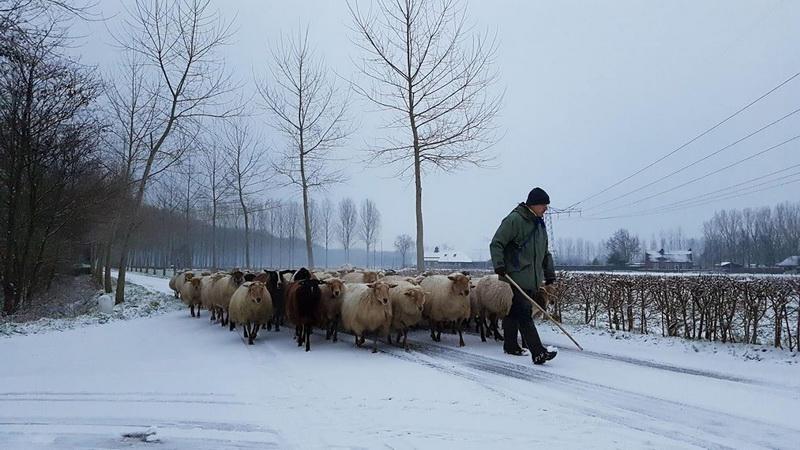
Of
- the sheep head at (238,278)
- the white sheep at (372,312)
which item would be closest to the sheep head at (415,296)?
the white sheep at (372,312)

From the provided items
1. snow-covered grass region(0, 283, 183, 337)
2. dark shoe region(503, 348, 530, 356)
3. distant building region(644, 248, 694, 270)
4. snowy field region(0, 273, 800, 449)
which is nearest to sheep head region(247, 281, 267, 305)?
snowy field region(0, 273, 800, 449)

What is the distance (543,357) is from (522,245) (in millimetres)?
1739

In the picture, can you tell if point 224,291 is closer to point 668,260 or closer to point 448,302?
point 448,302

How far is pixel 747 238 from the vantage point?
3091 inches

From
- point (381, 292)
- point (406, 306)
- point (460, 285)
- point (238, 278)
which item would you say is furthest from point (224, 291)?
point (460, 285)

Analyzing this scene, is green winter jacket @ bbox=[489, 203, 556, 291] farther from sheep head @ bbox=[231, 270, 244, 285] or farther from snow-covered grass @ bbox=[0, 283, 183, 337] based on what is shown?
snow-covered grass @ bbox=[0, 283, 183, 337]

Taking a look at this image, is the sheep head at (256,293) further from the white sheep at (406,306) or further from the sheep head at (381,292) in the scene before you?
the white sheep at (406,306)

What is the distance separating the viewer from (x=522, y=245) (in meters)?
8.38

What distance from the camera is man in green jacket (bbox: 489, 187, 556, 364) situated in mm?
8172

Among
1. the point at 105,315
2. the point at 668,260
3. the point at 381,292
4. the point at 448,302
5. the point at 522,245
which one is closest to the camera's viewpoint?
the point at 522,245

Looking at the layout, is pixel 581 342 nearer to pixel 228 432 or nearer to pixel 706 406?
pixel 706 406

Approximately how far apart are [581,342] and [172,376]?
23.3ft

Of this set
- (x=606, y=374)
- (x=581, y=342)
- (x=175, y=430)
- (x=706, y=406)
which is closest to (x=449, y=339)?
(x=581, y=342)

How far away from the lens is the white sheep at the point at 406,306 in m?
10.2
